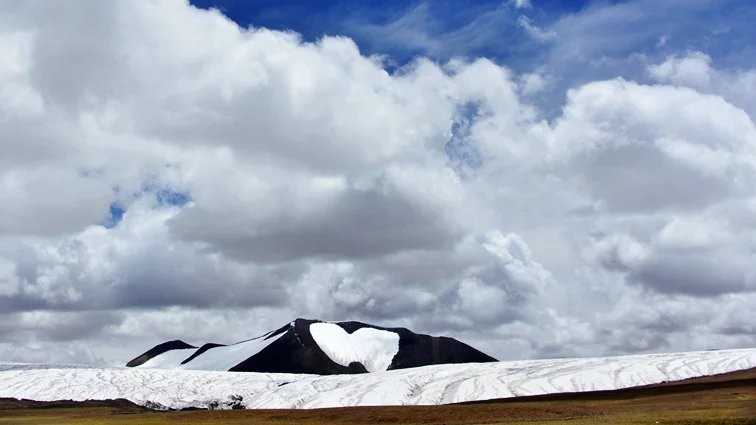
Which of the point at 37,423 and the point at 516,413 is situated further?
the point at 37,423

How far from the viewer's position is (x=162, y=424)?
14500cm

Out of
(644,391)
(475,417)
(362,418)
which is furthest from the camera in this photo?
(644,391)

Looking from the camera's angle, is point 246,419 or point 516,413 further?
point 246,419

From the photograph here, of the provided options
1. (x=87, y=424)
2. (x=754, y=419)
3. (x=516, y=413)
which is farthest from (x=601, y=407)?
(x=87, y=424)

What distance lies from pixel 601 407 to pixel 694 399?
2069cm

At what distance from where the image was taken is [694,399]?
150375 millimetres

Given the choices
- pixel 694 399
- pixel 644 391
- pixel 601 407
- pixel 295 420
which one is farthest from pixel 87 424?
pixel 644 391

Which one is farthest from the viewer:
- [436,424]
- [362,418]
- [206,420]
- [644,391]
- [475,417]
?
[644,391]

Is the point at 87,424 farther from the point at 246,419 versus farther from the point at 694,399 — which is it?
the point at 694,399

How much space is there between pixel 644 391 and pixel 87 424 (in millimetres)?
126946

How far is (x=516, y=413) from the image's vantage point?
131375 millimetres

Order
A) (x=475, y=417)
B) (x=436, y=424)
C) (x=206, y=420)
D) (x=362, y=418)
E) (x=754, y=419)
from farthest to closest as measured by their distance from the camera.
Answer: (x=206, y=420)
(x=362, y=418)
(x=475, y=417)
(x=436, y=424)
(x=754, y=419)

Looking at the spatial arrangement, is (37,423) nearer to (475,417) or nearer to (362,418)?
(362,418)

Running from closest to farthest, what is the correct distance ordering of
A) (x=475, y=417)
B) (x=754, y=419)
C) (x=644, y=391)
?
1. (x=754, y=419)
2. (x=475, y=417)
3. (x=644, y=391)
